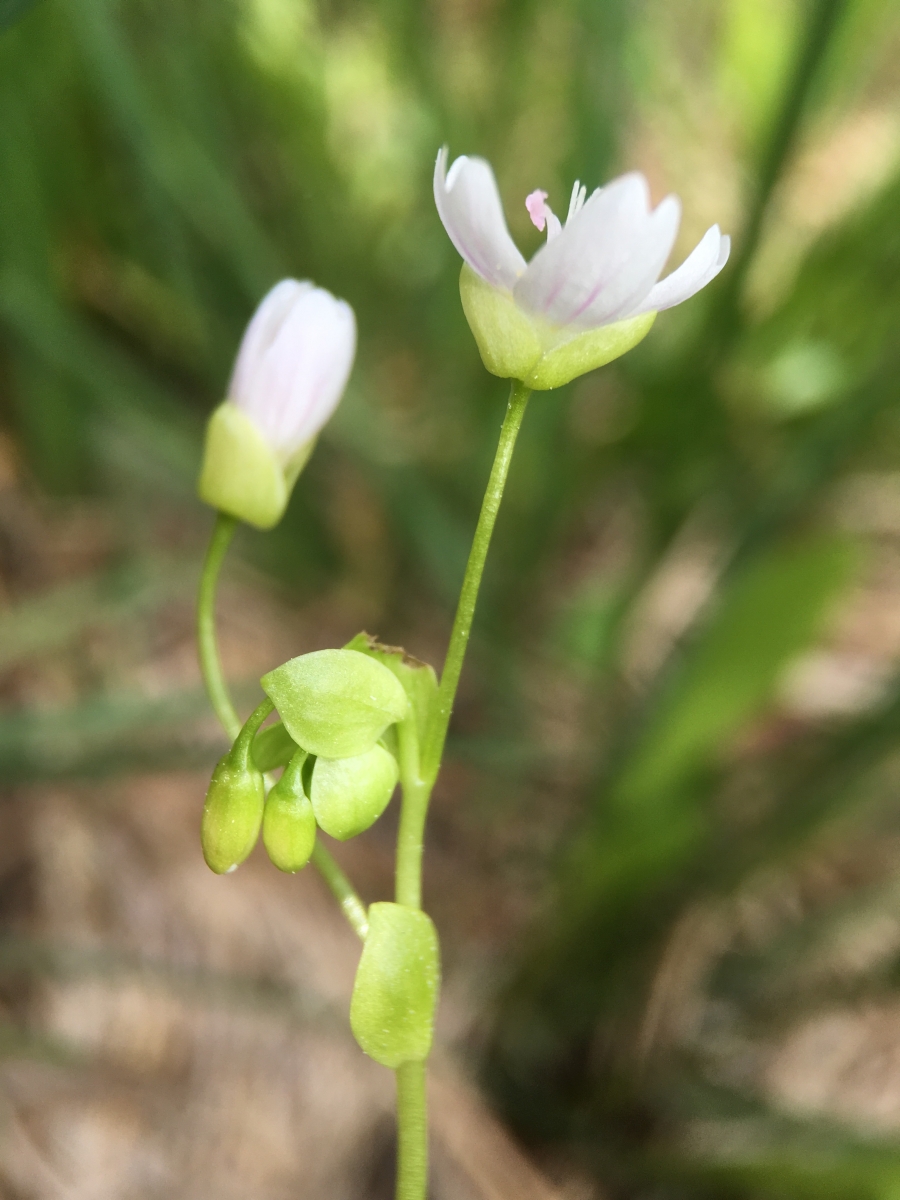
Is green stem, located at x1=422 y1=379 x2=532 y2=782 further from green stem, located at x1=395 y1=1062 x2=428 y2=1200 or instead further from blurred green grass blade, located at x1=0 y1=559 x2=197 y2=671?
blurred green grass blade, located at x1=0 y1=559 x2=197 y2=671

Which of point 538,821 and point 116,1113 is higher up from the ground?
point 538,821

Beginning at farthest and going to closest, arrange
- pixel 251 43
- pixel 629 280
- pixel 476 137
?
pixel 476 137 → pixel 251 43 → pixel 629 280

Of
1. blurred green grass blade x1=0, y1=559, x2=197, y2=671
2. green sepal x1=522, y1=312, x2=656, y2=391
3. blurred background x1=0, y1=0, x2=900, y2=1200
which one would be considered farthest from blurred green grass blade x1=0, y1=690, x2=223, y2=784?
green sepal x1=522, y1=312, x2=656, y2=391

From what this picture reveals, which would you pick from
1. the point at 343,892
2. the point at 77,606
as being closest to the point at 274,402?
the point at 343,892

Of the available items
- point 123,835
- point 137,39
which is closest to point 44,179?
point 137,39

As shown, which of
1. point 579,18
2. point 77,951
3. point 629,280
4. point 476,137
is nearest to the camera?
point 629,280

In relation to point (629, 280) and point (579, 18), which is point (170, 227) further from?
point (629, 280)

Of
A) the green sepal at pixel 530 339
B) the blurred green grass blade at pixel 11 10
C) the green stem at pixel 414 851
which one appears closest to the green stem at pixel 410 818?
the green stem at pixel 414 851

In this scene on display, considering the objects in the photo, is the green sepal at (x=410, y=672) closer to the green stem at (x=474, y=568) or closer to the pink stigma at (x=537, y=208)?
the green stem at (x=474, y=568)
